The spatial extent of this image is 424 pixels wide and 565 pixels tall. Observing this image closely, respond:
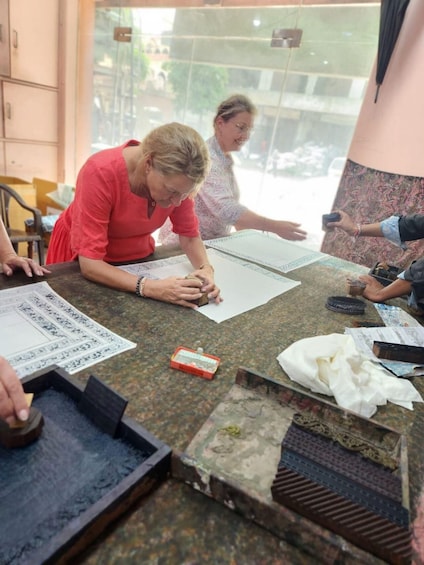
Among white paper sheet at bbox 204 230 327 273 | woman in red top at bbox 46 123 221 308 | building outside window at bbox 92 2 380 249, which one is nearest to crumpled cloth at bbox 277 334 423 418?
woman in red top at bbox 46 123 221 308

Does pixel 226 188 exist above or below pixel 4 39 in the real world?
below

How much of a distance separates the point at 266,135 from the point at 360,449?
146 inches

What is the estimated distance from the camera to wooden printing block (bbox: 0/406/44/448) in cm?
52

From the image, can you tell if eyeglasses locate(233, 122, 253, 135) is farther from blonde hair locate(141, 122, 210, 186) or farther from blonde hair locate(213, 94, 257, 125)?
blonde hair locate(141, 122, 210, 186)

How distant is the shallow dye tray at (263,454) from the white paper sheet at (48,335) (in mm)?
321

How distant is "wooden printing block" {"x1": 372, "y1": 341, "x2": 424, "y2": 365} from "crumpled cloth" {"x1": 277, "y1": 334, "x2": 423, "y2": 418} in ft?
0.28

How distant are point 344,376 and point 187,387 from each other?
1.14 feet

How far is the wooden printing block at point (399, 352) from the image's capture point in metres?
0.95

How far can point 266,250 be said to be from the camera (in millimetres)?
1889

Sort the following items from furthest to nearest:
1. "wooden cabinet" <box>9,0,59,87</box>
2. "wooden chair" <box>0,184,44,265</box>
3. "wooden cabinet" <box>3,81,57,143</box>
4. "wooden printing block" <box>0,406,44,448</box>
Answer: "wooden cabinet" <box>3,81,57,143</box> < "wooden cabinet" <box>9,0,59,87</box> < "wooden chair" <box>0,184,44,265</box> < "wooden printing block" <box>0,406,44,448</box>

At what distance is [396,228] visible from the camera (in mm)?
1705

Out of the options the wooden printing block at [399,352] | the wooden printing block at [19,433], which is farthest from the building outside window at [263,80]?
the wooden printing block at [19,433]

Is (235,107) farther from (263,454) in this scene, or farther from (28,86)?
(28,86)

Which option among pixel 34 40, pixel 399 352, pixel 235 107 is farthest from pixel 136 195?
pixel 34 40
